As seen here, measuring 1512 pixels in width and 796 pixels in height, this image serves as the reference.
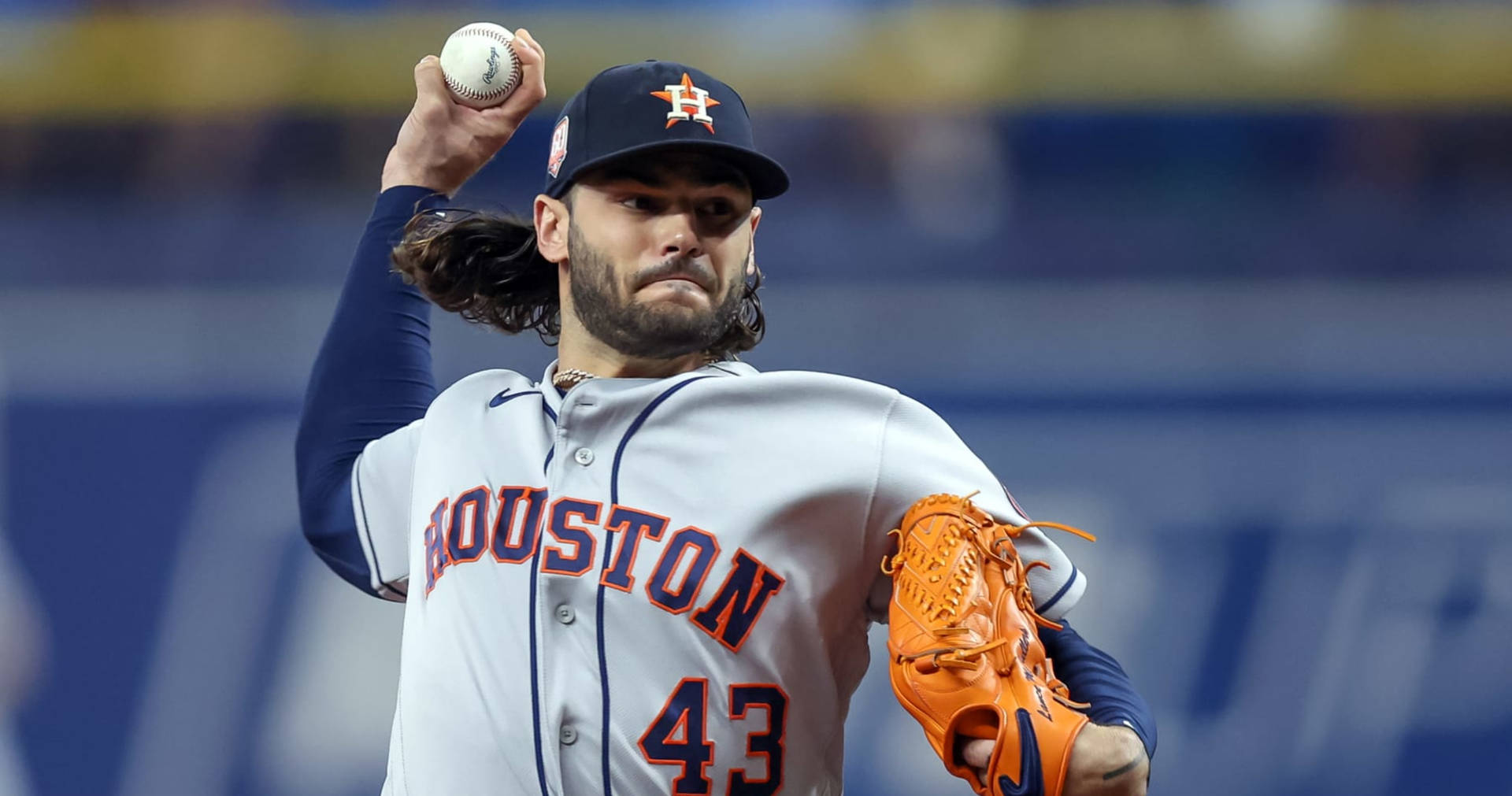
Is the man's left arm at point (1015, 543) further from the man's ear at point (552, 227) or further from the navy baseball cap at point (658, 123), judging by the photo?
the man's ear at point (552, 227)

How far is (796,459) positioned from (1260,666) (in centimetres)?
277

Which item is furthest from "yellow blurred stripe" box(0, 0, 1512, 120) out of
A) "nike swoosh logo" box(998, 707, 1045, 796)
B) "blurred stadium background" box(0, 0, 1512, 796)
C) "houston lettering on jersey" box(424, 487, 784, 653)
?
"nike swoosh logo" box(998, 707, 1045, 796)

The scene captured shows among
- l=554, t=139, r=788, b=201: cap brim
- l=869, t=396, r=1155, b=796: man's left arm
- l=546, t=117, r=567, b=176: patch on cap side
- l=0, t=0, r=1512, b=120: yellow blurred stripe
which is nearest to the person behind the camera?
l=869, t=396, r=1155, b=796: man's left arm

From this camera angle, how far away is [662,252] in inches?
70.1

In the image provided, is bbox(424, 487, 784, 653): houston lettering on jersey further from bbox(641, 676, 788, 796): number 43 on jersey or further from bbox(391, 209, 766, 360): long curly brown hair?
bbox(391, 209, 766, 360): long curly brown hair

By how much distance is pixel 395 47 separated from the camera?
18.6ft

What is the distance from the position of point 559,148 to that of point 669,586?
55 cm

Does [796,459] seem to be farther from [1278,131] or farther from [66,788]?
[1278,131]

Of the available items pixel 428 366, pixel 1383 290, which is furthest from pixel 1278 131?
pixel 428 366

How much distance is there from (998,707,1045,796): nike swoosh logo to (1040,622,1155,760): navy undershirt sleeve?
0.10m

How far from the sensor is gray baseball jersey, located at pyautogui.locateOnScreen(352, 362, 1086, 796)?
5.46 ft

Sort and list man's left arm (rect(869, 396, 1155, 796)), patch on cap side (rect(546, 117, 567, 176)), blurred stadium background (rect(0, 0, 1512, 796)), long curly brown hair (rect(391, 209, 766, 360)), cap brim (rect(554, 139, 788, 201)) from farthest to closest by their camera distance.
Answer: blurred stadium background (rect(0, 0, 1512, 796)) < long curly brown hair (rect(391, 209, 766, 360)) < patch on cap side (rect(546, 117, 567, 176)) < cap brim (rect(554, 139, 788, 201)) < man's left arm (rect(869, 396, 1155, 796))

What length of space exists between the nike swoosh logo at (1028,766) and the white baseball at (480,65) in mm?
1100

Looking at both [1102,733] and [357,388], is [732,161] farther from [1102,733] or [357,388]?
[1102,733]
